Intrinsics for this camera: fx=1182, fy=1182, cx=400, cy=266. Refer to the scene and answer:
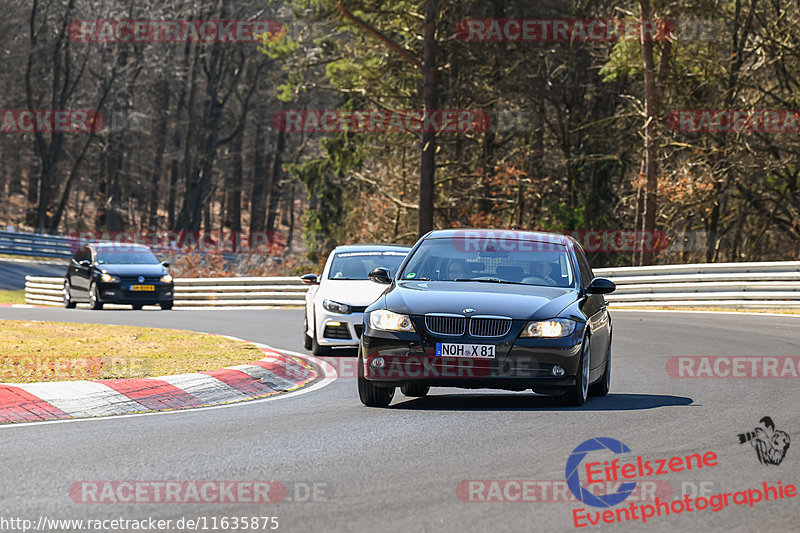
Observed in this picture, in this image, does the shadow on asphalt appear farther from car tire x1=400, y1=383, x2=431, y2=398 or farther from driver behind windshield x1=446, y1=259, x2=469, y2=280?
driver behind windshield x1=446, y1=259, x2=469, y2=280

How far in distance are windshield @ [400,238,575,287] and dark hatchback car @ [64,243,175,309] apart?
64.0 feet

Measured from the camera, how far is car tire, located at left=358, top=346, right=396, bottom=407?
10289 millimetres

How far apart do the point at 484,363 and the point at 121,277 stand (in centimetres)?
2135

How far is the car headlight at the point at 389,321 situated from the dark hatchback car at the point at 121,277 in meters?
20.5

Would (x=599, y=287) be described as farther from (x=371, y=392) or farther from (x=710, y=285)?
(x=710, y=285)

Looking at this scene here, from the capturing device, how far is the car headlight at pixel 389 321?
9.88 metres

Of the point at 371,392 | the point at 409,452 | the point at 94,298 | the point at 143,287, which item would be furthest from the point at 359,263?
the point at 94,298

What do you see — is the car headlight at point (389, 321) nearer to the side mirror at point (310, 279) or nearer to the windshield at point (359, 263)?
the side mirror at point (310, 279)

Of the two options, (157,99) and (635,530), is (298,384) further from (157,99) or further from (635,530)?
(157,99)

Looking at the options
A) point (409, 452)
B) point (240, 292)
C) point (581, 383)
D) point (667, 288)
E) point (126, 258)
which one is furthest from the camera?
point (240, 292)

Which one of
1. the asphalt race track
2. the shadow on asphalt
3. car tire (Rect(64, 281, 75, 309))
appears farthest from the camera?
car tire (Rect(64, 281, 75, 309))

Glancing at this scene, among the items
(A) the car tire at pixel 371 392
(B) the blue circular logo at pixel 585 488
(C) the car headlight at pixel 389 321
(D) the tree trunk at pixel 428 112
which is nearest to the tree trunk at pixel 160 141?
(D) the tree trunk at pixel 428 112

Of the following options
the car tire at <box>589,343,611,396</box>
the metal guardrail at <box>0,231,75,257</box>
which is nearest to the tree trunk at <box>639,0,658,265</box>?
the car tire at <box>589,343,611,396</box>

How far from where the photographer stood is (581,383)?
33.5ft
